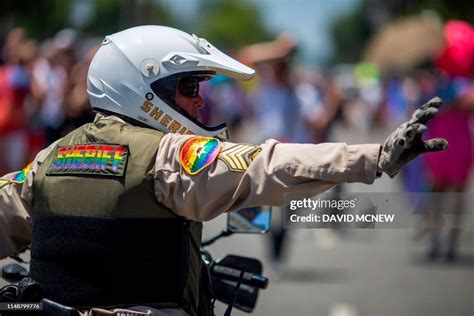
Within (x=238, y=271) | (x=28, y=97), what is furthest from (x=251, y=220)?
(x=28, y=97)

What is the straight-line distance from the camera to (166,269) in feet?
11.1

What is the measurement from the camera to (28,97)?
11781 millimetres

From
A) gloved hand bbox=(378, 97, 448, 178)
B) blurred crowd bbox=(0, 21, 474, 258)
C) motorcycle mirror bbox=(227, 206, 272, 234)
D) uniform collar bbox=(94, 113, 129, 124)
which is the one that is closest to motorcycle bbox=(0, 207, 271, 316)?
motorcycle mirror bbox=(227, 206, 272, 234)

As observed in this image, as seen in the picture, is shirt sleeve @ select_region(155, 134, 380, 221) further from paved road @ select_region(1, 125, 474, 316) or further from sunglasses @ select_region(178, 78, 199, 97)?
paved road @ select_region(1, 125, 474, 316)

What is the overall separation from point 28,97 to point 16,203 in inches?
320

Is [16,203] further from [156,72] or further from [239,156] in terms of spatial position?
[239,156]

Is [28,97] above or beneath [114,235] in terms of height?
above

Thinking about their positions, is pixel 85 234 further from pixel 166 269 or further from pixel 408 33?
pixel 408 33

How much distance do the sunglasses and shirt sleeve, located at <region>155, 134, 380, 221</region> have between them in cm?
39

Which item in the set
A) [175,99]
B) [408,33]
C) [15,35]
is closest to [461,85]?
[15,35]

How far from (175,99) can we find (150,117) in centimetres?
12

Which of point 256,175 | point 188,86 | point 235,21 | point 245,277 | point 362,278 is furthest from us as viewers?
point 235,21

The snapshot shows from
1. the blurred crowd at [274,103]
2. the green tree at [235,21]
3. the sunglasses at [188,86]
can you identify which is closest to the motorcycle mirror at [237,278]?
the sunglasses at [188,86]

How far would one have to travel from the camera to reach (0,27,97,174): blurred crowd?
36.7 feet
